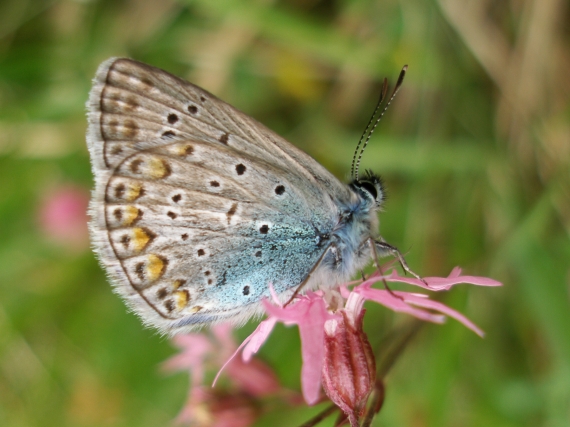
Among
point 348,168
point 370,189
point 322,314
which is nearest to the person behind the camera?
point 322,314

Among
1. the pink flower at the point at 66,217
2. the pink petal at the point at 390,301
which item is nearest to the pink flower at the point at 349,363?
the pink petal at the point at 390,301

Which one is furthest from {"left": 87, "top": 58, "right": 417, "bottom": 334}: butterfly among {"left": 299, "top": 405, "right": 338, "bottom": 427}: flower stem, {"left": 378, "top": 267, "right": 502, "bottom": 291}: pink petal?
{"left": 299, "top": 405, "right": 338, "bottom": 427}: flower stem

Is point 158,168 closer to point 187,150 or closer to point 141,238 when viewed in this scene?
point 187,150

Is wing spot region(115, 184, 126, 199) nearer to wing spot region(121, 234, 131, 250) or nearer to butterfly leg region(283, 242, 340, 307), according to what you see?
wing spot region(121, 234, 131, 250)

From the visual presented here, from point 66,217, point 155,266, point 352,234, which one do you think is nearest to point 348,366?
point 352,234

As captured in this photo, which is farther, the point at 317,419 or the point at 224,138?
the point at 224,138

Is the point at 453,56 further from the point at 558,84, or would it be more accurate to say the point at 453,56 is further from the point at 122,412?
the point at 122,412
